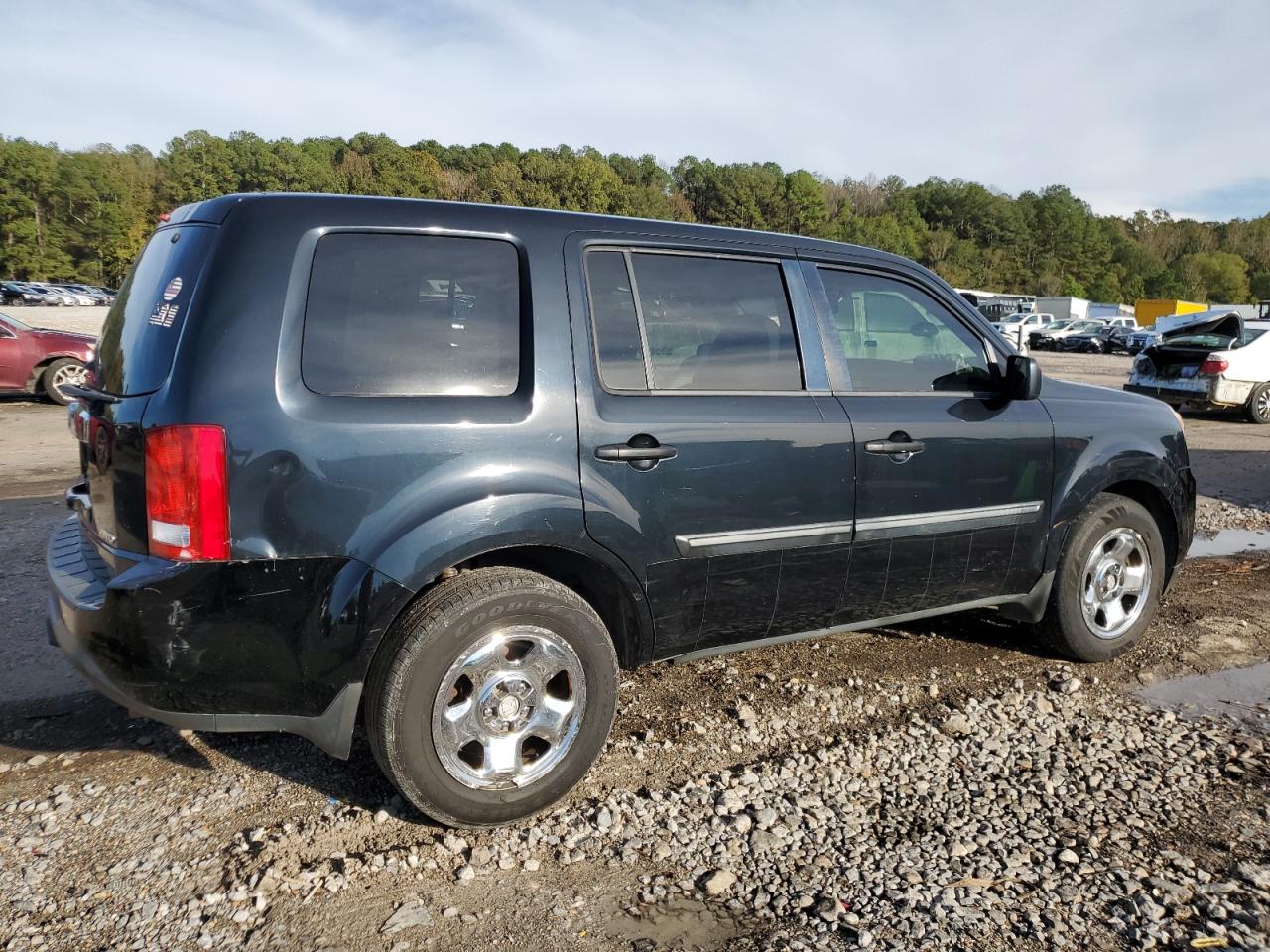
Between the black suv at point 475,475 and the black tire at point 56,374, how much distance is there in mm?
12516

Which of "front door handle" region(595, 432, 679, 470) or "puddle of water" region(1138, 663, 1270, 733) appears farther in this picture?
"puddle of water" region(1138, 663, 1270, 733)

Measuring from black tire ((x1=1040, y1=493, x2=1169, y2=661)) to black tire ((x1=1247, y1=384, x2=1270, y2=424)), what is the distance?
39.7 ft

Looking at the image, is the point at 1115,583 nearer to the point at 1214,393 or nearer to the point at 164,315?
the point at 164,315

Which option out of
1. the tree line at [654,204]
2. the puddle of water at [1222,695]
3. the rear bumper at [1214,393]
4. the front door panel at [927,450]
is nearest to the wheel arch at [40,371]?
the front door panel at [927,450]

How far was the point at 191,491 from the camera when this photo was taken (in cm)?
247

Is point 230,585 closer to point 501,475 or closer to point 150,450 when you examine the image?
point 150,450

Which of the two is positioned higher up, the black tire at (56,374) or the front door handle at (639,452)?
the front door handle at (639,452)

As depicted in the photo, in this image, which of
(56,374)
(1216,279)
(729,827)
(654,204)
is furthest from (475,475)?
(1216,279)

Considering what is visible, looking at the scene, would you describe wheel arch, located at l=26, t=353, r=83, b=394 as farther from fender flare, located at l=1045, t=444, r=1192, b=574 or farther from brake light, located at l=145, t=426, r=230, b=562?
fender flare, located at l=1045, t=444, r=1192, b=574

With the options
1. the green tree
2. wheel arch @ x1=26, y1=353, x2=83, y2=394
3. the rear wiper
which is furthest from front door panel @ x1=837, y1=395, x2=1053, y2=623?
the green tree

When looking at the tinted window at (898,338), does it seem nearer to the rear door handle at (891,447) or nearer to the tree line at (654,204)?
the rear door handle at (891,447)

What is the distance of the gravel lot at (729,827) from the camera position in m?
2.44

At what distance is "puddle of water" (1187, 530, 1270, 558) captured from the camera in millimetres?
6562

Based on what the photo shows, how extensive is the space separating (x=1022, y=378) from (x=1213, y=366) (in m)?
12.6
